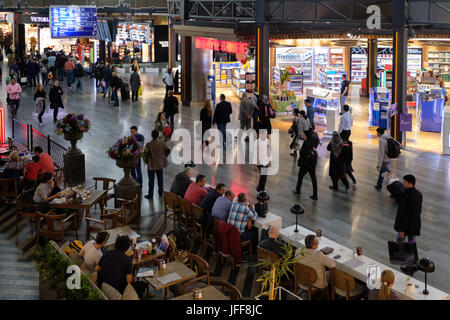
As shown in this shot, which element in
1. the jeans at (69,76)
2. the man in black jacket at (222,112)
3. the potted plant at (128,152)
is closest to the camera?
the potted plant at (128,152)

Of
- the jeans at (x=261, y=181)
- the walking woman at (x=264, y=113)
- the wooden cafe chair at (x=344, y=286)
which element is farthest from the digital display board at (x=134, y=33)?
the wooden cafe chair at (x=344, y=286)

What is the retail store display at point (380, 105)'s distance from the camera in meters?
18.5

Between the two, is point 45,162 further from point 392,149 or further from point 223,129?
point 392,149

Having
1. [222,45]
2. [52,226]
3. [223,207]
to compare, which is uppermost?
[222,45]

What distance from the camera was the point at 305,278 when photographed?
7859mm

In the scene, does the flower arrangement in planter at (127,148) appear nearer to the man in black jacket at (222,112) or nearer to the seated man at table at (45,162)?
the seated man at table at (45,162)

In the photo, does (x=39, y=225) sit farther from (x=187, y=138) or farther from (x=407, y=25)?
(x=407, y=25)

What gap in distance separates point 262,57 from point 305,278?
39.1ft

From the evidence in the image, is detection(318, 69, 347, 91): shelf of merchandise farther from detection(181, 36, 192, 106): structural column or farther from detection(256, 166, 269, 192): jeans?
detection(256, 166, 269, 192): jeans

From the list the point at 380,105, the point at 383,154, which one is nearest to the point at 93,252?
the point at 383,154

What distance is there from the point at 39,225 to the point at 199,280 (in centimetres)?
277

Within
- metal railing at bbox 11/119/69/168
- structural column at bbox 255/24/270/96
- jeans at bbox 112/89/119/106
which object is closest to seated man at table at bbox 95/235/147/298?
metal railing at bbox 11/119/69/168

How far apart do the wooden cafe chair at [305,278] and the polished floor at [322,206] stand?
801 mm
